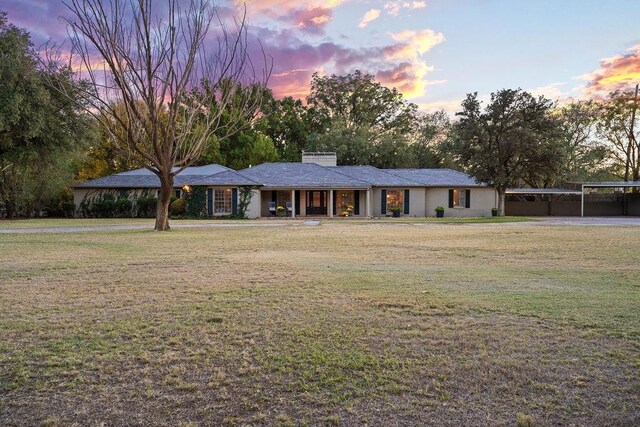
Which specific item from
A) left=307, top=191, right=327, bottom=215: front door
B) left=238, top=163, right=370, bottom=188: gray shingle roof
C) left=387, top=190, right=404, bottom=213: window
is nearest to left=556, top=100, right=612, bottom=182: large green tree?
left=387, top=190, right=404, bottom=213: window

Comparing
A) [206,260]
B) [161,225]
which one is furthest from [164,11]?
[206,260]

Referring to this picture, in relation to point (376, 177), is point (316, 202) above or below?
below

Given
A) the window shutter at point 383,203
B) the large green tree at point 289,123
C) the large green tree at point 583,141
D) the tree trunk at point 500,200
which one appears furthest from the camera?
the large green tree at point 289,123

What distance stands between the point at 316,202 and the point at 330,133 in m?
13.2

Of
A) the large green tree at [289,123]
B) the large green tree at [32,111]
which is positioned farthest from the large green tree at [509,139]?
the large green tree at [289,123]

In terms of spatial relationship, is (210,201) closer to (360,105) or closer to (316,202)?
(316,202)

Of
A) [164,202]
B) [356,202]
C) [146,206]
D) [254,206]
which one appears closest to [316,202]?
[356,202]

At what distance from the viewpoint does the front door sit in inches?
1309

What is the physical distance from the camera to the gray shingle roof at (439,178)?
3278 cm

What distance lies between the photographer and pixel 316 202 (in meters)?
33.3

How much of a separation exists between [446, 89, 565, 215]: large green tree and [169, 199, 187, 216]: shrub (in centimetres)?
1852

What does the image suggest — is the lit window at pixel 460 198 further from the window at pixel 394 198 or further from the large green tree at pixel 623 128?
the large green tree at pixel 623 128

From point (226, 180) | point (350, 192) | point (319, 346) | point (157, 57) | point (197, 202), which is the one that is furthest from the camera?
point (350, 192)

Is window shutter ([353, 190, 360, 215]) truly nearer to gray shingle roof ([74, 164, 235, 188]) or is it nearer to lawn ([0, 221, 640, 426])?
gray shingle roof ([74, 164, 235, 188])
